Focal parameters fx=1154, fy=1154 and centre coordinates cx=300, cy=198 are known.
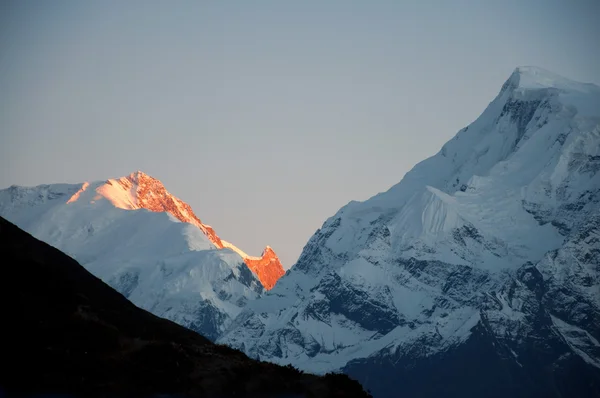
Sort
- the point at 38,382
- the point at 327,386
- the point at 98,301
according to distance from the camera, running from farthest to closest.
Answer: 1. the point at 98,301
2. the point at 327,386
3. the point at 38,382

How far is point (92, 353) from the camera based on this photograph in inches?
3046

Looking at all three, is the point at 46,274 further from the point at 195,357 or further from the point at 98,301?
the point at 195,357

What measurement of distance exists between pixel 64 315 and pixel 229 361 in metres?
11.9

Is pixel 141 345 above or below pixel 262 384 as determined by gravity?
above

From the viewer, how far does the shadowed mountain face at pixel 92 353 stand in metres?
75.4

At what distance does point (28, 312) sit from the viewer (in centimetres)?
7856

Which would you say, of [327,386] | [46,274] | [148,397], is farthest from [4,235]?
[327,386]

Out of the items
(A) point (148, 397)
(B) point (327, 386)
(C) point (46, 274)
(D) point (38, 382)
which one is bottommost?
(B) point (327, 386)

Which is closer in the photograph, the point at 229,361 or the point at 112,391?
the point at 112,391

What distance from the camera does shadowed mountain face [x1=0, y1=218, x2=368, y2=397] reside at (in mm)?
75375

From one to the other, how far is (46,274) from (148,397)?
13.4 meters

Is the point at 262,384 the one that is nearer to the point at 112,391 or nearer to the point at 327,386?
the point at 327,386

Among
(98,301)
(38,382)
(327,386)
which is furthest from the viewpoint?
(98,301)

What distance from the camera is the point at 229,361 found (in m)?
81.2
